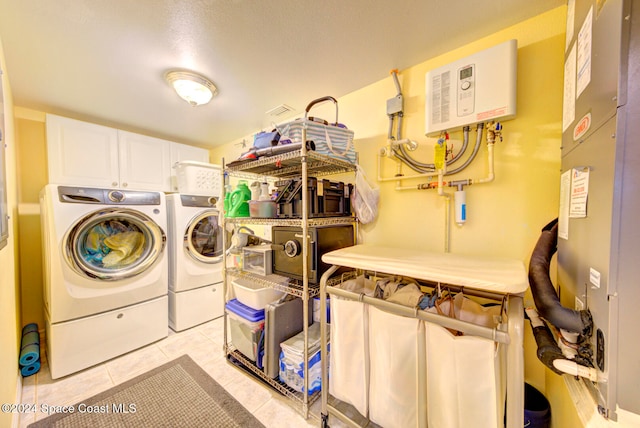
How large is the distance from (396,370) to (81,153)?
9.81 feet

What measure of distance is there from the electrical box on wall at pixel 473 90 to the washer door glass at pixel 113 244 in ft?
7.65

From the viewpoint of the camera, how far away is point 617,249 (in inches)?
21.1

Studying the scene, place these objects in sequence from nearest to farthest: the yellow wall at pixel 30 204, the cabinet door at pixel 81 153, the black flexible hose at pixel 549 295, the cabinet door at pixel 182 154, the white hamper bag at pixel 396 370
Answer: the black flexible hose at pixel 549 295 < the white hamper bag at pixel 396 370 < the cabinet door at pixel 81 153 < the yellow wall at pixel 30 204 < the cabinet door at pixel 182 154

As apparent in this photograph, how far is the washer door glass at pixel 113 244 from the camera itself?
1608 millimetres

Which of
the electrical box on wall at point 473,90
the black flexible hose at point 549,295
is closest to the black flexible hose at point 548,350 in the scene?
the black flexible hose at point 549,295

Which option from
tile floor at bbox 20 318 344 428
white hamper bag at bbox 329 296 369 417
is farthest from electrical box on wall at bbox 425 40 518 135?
tile floor at bbox 20 318 344 428

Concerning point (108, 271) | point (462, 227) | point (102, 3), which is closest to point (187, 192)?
point (108, 271)

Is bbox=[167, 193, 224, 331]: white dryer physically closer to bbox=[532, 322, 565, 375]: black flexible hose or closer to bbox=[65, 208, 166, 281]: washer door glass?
bbox=[65, 208, 166, 281]: washer door glass

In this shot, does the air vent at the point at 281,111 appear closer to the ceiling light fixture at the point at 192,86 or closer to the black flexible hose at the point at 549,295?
the ceiling light fixture at the point at 192,86

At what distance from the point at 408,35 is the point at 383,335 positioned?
1.55 meters

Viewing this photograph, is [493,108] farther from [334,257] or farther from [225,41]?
[225,41]

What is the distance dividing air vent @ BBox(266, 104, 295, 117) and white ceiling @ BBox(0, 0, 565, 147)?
0.13 metres

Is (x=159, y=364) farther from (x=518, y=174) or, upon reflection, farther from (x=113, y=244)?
(x=518, y=174)

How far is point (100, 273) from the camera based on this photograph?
1.68 meters
